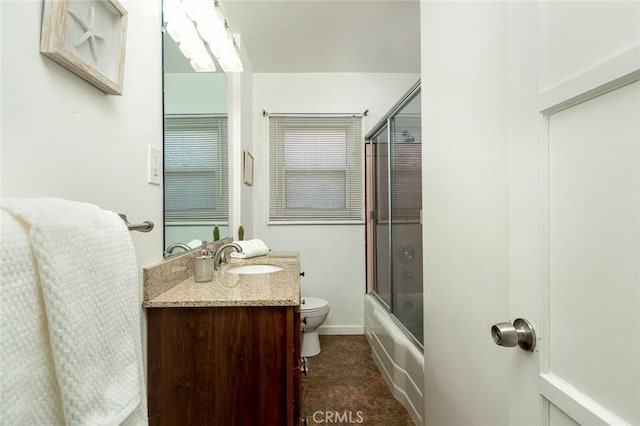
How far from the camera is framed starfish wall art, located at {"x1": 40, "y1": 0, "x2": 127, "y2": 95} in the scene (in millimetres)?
552

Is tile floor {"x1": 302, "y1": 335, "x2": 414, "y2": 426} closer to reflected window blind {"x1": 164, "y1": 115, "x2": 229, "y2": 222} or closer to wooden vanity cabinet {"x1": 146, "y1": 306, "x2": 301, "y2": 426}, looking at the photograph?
wooden vanity cabinet {"x1": 146, "y1": 306, "x2": 301, "y2": 426}

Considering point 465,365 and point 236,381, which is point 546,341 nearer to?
point 465,365

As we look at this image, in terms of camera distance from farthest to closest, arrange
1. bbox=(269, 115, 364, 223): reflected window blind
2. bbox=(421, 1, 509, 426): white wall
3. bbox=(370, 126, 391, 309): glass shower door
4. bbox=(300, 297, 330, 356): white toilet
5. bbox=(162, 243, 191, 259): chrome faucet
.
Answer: bbox=(269, 115, 364, 223): reflected window blind, bbox=(370, 126, 391, 309): glass shower door, bbox=(300, 297, 330, 356): white toilet, bbox=(162, 243, 191, 259): chrome faucet, bbox=(421, 1, 509, 426): white wall

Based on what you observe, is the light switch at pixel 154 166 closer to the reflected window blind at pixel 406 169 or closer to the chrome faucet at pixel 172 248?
the chrome faucet at pixel 172 248

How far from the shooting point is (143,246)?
917 mm

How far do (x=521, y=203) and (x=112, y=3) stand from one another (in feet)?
3.48

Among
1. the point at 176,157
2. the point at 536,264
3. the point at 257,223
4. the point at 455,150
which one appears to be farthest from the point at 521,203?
the point at 257,223

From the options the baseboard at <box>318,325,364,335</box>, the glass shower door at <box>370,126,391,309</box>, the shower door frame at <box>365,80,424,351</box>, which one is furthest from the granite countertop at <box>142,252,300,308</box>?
the baseboard at <box>318,325,364,335</box>

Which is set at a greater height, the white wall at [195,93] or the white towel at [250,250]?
the white wall at [195,93]

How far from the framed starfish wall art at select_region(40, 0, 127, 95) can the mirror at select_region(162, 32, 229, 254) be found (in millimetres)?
328

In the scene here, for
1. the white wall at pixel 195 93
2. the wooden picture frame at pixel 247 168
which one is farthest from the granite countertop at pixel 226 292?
the wooden picture frame at pixel 247 168

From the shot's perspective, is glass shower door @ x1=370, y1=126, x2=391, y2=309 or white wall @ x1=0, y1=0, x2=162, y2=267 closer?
white wall @ x1=0, y1=0, x2=162, y2=267

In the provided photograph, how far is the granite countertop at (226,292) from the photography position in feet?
2.91

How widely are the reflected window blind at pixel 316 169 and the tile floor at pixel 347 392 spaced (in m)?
1.18
